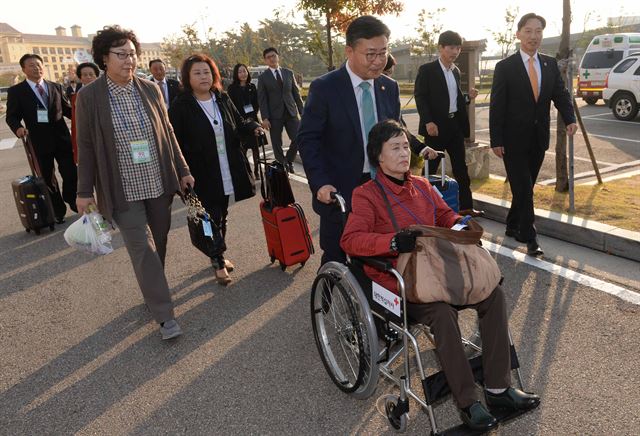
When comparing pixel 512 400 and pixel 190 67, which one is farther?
pixel 190 67

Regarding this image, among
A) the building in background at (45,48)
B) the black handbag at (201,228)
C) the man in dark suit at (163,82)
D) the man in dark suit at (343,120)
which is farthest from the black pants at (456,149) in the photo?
the building in background at (45,48)

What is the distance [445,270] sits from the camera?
90.4 inches

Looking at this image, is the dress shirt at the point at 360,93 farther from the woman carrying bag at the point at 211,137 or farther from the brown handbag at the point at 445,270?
the woman carrying bag at the point at 211,137

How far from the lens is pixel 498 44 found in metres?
26.5

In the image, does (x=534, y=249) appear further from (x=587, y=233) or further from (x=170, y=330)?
(x=170, y=330)

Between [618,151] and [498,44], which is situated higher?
[498,44]

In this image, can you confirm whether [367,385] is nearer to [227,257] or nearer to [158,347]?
[158,347]

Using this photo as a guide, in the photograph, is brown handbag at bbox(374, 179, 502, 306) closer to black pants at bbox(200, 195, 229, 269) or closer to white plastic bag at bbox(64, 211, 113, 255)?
white plastic bag at bbox(64, 211, 113, 255)

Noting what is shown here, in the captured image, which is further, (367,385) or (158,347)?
(158,347)

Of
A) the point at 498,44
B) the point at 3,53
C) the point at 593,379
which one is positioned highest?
the point at 3,53

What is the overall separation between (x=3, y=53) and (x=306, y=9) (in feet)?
451

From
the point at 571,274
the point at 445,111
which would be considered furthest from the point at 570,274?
the point at 445,111

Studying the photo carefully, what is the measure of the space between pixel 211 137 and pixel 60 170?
329cm

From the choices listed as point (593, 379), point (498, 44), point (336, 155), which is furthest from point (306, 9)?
point (498, 44)
